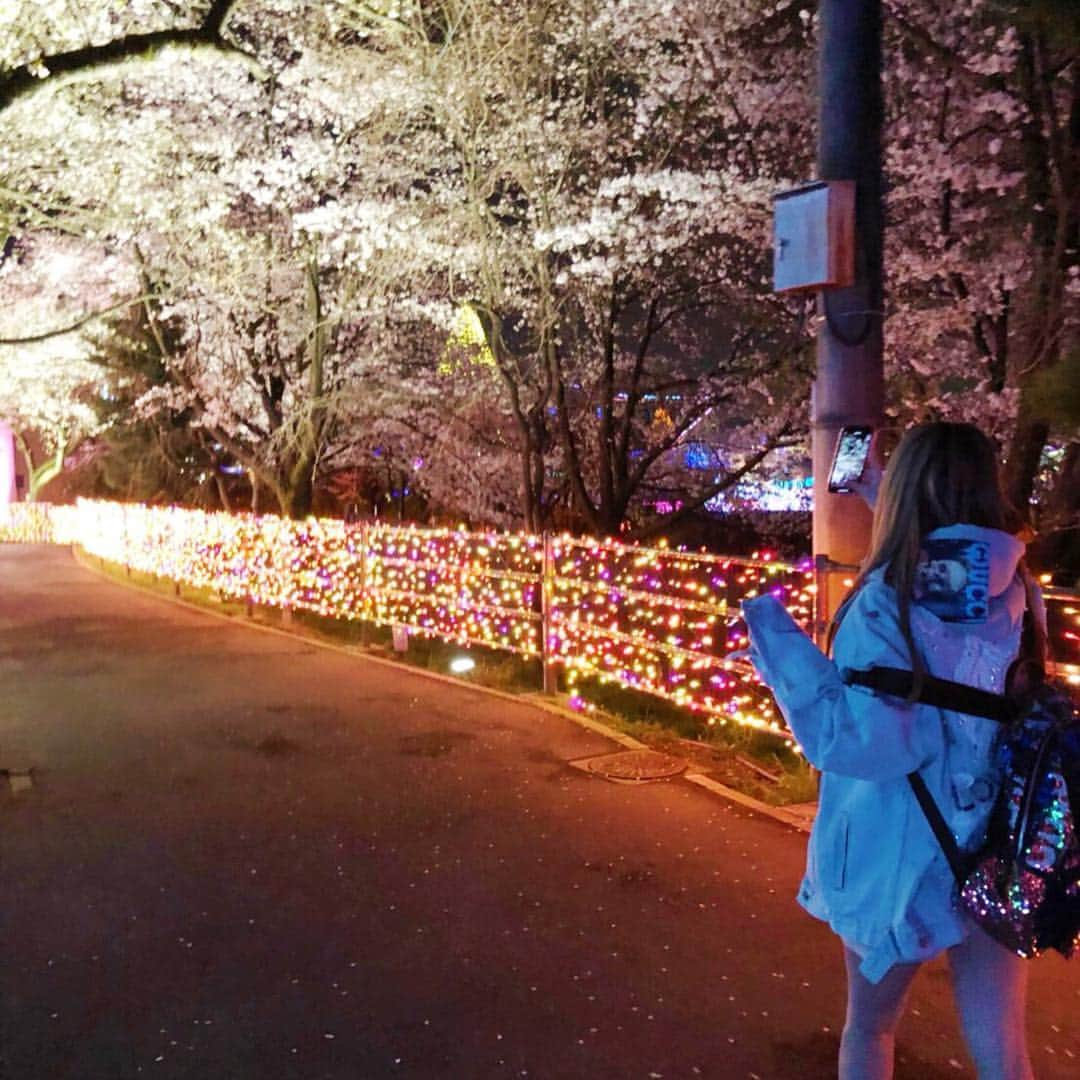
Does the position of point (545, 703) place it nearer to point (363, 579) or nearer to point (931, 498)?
point (363, 579)

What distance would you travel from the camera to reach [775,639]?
2.25 meters

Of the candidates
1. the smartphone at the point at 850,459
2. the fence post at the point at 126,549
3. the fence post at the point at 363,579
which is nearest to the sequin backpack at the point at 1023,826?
the smartphone at the point at 850,459

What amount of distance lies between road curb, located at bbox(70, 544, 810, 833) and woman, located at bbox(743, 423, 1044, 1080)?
331cm

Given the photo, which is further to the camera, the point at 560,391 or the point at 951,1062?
the point at 560,391

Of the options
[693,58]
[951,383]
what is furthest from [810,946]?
[693,58]

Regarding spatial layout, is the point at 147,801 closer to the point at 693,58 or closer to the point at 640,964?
the point at 640,964

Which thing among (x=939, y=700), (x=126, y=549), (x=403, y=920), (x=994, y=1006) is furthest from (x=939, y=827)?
(x=126, y=549)

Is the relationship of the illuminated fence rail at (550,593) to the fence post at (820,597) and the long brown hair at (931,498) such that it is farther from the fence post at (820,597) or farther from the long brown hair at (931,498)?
the long brown hair at (931,498)

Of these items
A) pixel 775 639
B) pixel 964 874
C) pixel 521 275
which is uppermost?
pixel 521 275

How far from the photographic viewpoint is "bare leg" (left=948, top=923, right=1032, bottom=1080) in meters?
2.35

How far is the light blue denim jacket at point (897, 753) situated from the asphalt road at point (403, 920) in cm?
134

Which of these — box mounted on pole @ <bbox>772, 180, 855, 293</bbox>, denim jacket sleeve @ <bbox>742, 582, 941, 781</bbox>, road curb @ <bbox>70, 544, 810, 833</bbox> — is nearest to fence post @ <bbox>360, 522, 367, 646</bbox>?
road curb @ <bbox>70, 544, 810, 833</bbox>

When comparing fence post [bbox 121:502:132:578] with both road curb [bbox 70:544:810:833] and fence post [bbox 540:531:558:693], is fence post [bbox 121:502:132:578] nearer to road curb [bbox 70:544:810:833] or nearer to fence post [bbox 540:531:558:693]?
road curb [bbox 70:544:810:833]

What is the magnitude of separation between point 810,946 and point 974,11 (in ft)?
24.3
